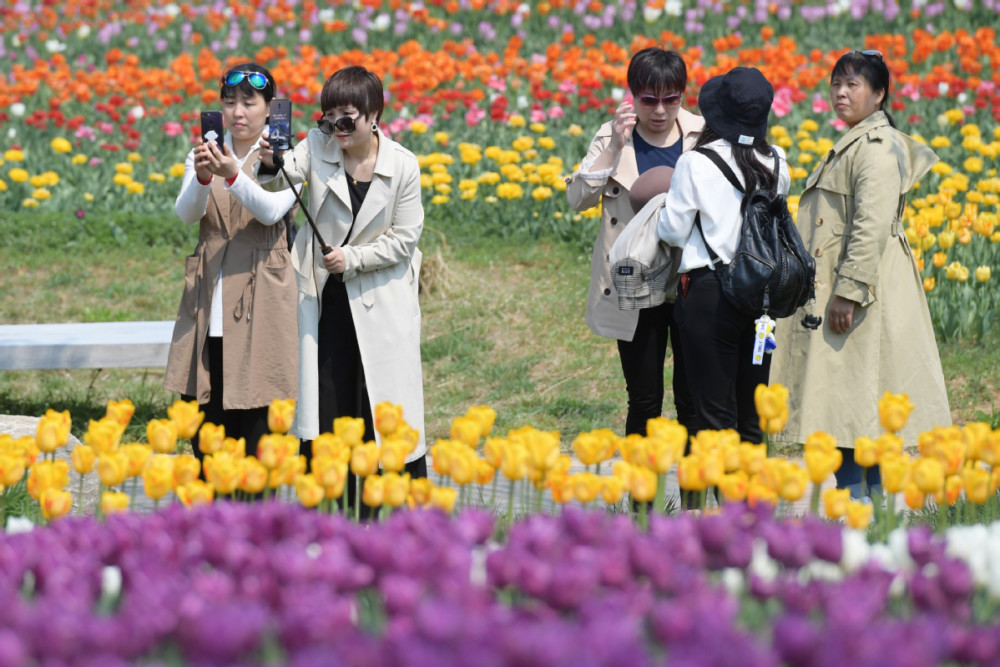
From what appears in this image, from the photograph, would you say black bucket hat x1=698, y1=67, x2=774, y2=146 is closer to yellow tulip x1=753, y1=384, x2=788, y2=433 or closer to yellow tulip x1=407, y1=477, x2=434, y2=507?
yellow tulip x1=753, y1=384, x2=788, y2=433

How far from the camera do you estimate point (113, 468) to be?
8.63 ft

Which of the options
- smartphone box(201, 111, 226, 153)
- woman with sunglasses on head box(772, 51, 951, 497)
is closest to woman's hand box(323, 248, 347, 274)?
smartphone box(201, 111, 226, 153)

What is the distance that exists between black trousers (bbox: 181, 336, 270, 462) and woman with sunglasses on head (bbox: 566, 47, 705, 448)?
3.75 feet

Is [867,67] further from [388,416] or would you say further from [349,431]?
[349,431]

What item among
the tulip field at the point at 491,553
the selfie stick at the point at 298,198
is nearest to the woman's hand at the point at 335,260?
the selfie stick at the point at 298,198

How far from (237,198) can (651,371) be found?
151 centimetres

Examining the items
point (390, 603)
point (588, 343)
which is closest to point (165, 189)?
point (588, 343)

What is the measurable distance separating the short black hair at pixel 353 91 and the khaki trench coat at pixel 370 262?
0.18 m

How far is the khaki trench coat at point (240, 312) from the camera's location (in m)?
4.10

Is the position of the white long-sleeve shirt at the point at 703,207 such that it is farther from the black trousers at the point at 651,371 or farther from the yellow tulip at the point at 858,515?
the yellow tulip at the point at 858,515

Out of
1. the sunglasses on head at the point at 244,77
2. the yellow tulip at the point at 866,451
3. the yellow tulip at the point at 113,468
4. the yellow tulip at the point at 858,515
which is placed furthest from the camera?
the sunglasses on head at the point at 244,77

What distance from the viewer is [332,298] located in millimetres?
4191

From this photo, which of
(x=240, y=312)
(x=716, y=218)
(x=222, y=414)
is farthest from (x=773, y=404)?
(x=222, y=414)

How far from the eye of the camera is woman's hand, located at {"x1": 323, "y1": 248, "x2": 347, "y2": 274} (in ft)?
12.9
